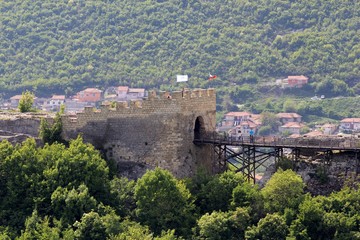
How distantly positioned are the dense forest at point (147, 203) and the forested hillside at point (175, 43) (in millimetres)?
67638

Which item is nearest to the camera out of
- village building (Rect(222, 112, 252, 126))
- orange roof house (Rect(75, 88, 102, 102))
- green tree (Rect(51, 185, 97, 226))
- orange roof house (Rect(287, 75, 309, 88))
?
green tree (Rect(51, 185, 97, 226))

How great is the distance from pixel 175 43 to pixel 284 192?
253 feet

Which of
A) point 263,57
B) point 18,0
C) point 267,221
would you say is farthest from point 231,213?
point 18,0

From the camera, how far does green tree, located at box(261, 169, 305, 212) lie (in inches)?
2435

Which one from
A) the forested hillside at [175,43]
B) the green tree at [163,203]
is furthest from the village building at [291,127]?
the green tree at [163,203]

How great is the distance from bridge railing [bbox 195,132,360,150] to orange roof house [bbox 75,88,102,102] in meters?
63.1

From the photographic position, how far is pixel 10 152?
214ft

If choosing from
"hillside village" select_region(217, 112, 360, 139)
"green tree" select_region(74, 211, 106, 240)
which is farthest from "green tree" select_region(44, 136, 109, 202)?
"hillside village" select_region(217, 112, 360, 139)

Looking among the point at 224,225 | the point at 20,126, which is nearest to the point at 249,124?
the point at 20,126

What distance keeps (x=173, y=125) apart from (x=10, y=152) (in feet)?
26.1

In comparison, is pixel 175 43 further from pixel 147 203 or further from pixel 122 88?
pixel 147 203

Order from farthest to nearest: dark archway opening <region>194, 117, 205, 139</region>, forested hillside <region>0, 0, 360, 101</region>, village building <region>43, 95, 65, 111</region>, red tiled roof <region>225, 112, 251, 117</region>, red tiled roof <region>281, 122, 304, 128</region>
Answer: forested hillside <region>0, 0, 360, 101</region>
red tiled roof <region>225, 112, 251, 117</region>
village building <region>43, 95, 65, 111</region>
red tiled roof <region>281, 122, 304, 128</region>
dark archway opening <region>194, 117, 205, 139</region>

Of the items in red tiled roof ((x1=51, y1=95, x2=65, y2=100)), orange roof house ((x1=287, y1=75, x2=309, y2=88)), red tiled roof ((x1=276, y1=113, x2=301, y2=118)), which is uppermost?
orange roof house ((x1=287, y1=75, x2=309, y2=88))

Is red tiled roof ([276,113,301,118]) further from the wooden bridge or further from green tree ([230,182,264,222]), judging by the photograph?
green tree ([230,182,264,222])
